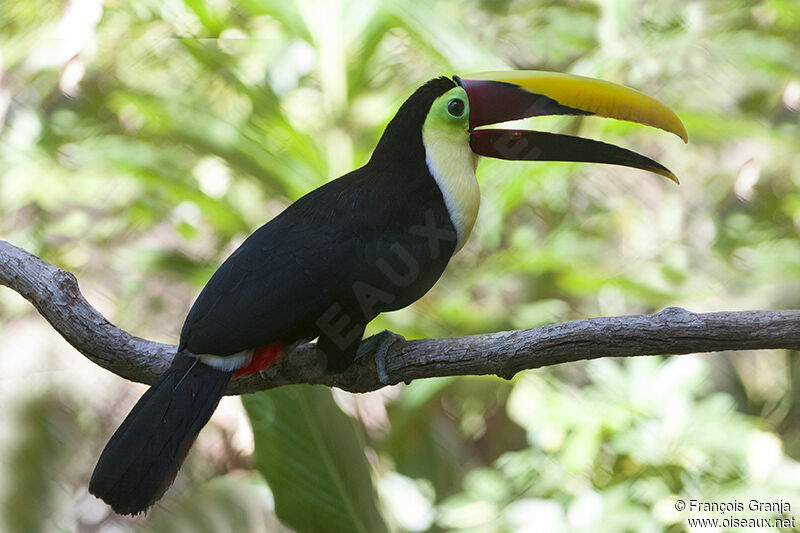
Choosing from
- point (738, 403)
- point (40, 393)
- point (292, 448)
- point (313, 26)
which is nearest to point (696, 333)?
point (292, 448)

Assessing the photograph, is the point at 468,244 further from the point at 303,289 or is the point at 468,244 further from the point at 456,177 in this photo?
the point at 303,289

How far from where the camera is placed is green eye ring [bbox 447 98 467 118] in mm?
1340

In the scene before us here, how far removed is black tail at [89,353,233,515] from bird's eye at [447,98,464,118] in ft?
1.87

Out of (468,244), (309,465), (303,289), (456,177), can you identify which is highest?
(468,244)

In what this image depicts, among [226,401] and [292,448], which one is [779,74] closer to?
[292,448]

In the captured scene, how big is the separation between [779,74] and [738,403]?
1.06m

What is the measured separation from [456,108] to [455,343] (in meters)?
0.41

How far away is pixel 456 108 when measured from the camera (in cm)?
134

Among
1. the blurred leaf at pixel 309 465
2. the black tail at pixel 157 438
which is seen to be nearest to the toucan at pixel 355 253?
the black tail at pixel 157 438

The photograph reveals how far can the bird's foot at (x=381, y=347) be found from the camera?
1.24m

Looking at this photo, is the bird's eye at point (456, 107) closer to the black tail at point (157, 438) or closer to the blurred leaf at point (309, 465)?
the black tail at point (157, 438)

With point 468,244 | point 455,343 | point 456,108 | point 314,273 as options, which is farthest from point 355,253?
point 468,244

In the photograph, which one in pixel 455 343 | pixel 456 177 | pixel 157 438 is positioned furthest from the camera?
pixel 456 177

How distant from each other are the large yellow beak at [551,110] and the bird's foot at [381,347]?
35 cm
